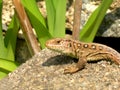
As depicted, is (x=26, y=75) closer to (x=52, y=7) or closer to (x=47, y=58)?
(x=47, y=58)

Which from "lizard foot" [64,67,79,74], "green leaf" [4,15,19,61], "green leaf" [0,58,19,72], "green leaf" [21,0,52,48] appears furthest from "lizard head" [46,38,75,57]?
"green leaf" [4,15,19,61]

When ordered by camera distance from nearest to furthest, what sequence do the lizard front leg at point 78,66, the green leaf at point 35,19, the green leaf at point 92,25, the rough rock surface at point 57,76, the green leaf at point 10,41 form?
the rough rock surface at point 57,76
the lizard front leg at point 78,66
the green leaf at point 92,25
the green leaf at point 35,19
the green leaf at point 10,41

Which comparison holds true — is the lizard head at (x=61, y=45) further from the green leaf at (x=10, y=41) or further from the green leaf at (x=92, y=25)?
the green leaf at (x=10, y=41)

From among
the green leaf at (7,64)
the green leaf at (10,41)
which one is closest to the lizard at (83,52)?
the green leaf at (7,64)

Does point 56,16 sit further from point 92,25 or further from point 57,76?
point 57,76

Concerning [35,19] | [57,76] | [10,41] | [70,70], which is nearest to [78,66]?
[70,70]

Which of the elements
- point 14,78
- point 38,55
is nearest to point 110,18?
point 38,55

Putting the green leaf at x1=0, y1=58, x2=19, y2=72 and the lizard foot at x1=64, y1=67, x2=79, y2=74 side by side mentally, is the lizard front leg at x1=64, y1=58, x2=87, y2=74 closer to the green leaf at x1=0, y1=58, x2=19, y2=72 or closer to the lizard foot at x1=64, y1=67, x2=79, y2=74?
the lizard foot at x1=64, y1=67, x2=79, y2=74

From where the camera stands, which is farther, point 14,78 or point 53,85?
point 14,78
